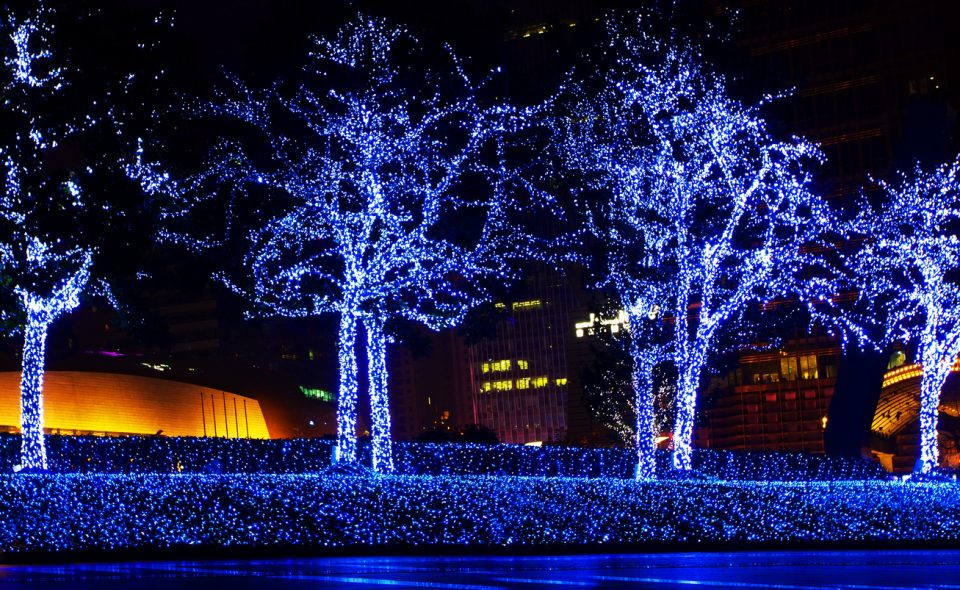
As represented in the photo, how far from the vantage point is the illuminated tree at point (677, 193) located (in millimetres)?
25516

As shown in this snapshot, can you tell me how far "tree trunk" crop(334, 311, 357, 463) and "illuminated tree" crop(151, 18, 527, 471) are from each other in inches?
1.0

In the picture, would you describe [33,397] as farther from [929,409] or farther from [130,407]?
[130,407]

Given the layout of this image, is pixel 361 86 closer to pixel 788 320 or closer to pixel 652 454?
pixel 652 454

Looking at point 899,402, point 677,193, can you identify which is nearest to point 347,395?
point 677,193

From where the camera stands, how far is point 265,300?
27.5 metres

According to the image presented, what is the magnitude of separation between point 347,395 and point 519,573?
917 centimetres

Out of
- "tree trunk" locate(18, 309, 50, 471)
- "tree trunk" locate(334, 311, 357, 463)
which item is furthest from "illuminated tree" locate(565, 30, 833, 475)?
"tree trunk" locate(18, 309, 50, 471)

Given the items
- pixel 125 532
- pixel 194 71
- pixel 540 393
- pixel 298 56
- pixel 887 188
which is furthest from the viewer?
pixel 540 393

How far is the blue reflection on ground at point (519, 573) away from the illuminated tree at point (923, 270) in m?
10.1

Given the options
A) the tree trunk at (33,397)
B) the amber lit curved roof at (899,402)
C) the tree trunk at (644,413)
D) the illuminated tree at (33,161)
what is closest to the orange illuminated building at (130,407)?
the amber lit curved roof at (899,402)

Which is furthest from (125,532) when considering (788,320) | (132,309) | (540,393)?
(540,393)

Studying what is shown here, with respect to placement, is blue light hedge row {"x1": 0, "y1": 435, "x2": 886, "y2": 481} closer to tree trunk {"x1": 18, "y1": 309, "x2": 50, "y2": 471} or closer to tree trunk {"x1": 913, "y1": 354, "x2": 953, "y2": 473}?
tree trunk {"x1": 913, "y1": 354, "x2": 953, "y2": 473}

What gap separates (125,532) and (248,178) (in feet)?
32.0

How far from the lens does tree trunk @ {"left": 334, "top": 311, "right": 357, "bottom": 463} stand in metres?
23.4
